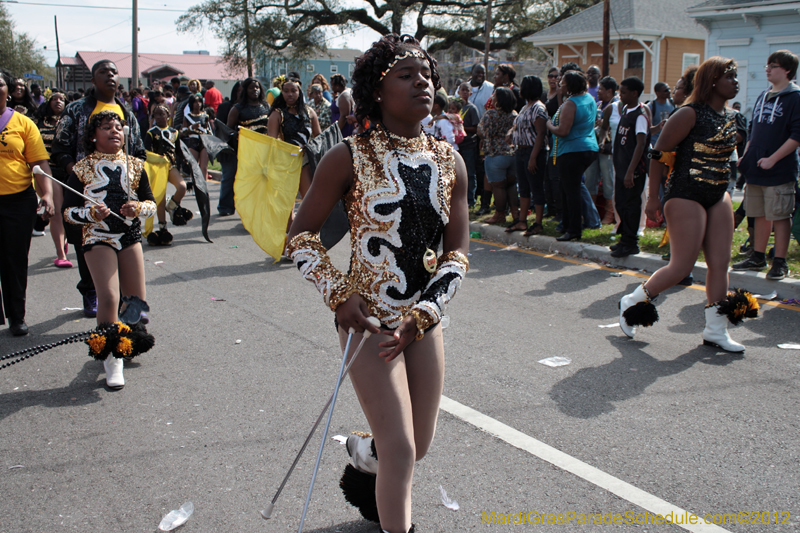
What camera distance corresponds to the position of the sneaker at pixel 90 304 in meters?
6.40

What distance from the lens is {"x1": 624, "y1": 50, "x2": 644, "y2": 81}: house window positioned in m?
29.7

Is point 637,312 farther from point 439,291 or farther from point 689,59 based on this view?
point 689,59

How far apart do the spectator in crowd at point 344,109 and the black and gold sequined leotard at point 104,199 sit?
262 centimetres

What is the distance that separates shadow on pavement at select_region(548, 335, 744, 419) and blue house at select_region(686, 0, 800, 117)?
1899 cm

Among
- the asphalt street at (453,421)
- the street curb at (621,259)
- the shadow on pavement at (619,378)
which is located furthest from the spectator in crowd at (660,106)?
the shadow on pavement at (619,378)

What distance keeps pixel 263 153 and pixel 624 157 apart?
14.3 feet

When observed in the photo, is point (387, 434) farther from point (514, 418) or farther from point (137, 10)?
point (137, 10)

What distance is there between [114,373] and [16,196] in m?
1.92

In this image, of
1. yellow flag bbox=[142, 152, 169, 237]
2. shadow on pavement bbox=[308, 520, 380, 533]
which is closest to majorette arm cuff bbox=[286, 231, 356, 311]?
shadow on pavement bbox=[308, 520, 380, 533]

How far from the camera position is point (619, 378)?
4.78 m

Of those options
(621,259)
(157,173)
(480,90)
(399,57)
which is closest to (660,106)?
(621,259)

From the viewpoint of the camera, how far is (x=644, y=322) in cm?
538

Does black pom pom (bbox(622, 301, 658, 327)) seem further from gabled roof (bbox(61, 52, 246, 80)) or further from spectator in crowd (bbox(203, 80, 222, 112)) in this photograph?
gabled roof (bbox(61, 52, 246, 80))

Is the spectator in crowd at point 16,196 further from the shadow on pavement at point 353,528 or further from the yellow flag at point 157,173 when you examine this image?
the shadow on pavement at point 353,528
